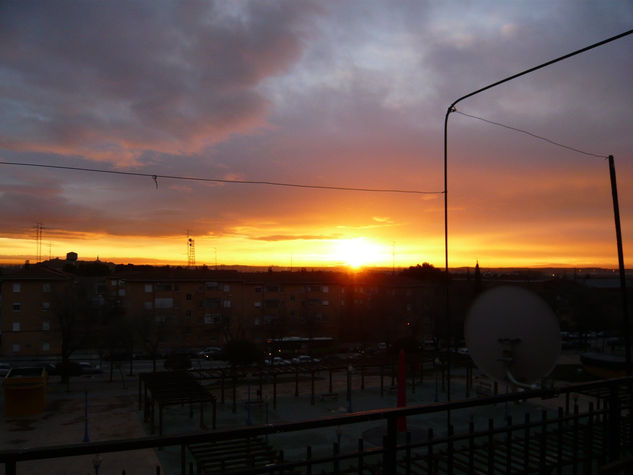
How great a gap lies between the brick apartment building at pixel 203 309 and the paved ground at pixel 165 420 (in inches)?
300

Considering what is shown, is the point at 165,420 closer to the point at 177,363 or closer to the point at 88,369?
the point at 177,363

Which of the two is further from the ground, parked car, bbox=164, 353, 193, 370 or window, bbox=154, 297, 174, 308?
window, bbox=154, 297, 174, 308

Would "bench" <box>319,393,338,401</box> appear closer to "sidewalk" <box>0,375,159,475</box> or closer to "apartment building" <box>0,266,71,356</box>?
"sidewalk" <box>0,375,159,475</box>

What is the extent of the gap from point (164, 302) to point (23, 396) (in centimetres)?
1841

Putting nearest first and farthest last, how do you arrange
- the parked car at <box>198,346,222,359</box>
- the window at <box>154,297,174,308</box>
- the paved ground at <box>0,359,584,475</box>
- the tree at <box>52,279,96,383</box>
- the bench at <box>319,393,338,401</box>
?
the paved ground at <box>0,359,584,475</box>
the bench at <box>319,393,338,401</box>
the tree at <box>52,279,96,383</box>
the parked car at <box>198,346,222,359</box>
the window at <box>154,297,174,308</box>

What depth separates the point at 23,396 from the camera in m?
18.1

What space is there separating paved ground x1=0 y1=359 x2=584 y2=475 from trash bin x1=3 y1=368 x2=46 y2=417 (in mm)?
358

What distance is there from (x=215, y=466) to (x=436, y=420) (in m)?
9.75

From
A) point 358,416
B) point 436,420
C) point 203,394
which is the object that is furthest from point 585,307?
point 358,416

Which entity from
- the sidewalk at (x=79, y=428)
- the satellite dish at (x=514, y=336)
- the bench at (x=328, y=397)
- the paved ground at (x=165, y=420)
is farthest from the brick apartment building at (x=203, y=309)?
the satellite dish at (x=514, y=336)

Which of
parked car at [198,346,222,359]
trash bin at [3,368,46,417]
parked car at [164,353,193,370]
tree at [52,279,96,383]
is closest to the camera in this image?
trash bin at [3,368,46,417]

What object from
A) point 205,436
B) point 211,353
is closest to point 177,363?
point 211,353

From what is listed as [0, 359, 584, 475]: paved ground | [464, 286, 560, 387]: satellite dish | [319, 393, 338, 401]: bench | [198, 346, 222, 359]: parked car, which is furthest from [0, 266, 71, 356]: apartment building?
[464, 286, 560, 387]: satellite dish

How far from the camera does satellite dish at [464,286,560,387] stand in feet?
9.76
